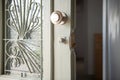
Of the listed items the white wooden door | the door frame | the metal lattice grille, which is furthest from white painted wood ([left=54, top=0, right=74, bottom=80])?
the door frame

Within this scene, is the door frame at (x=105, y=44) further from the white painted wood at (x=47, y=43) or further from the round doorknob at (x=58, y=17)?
the white painted wood at (x=47, y=43)

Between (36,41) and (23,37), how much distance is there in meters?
0.14

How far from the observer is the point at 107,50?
38.7 inches

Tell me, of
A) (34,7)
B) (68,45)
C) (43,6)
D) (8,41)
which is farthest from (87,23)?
(8,41)

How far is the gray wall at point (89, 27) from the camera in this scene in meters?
1.05

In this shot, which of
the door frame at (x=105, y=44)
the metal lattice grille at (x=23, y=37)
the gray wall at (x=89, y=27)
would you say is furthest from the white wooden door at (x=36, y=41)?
the door frame at (x=105, y=44)

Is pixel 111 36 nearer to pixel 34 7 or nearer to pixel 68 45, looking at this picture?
pixel 68 45

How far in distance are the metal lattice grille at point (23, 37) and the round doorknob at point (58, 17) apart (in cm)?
21

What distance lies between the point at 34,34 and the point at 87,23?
599 millimetres

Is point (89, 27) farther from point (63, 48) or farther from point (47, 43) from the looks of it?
point (47, 43)

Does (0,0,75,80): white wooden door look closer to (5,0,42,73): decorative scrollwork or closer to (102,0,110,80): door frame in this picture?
(5,0,42,73): decorative scrollwork

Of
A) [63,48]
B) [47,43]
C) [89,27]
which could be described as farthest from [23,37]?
[89,27]

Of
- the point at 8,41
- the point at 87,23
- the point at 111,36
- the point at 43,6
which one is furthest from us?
the point at 8,41

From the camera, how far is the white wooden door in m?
1.33
